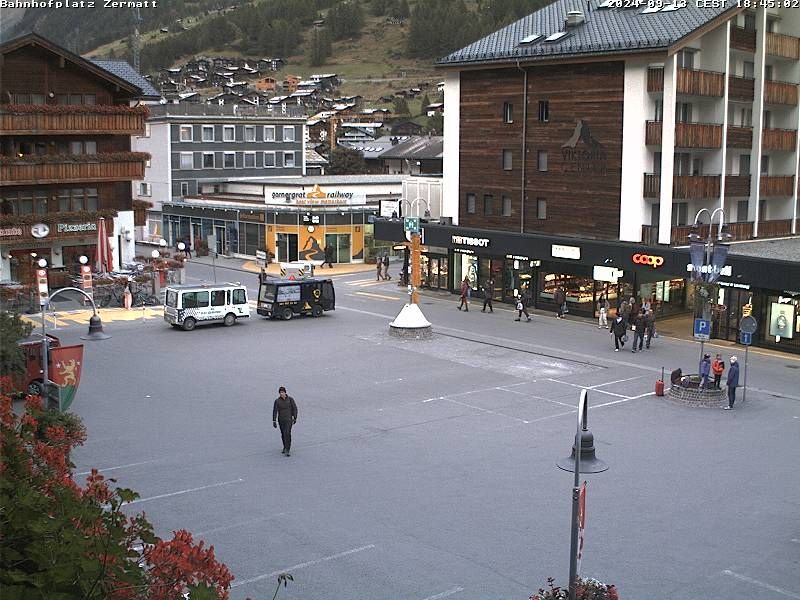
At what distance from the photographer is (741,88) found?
148 ft

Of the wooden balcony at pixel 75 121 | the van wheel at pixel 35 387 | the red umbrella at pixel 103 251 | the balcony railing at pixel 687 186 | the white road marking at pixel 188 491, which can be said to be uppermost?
the wooden balcony at pixel 75 121

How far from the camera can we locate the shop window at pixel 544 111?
45.5m

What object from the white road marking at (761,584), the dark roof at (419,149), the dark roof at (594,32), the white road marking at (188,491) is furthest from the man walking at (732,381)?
the dark roof at (419,149)

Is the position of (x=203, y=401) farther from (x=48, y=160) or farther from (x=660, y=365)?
(x=48, y=160)

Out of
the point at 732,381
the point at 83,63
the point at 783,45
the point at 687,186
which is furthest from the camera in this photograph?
the point at 83,63

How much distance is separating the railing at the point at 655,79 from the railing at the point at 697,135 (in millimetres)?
1723

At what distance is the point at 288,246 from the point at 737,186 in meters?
28.4

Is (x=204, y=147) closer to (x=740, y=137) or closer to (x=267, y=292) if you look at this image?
(x=267, y=292)

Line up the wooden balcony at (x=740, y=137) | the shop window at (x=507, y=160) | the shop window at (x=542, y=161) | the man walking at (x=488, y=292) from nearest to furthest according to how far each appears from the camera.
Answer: the wooden balcony at (x=740, y=137) < the man walking at (x=488, y=292) < the shop window at (x=542, y=161) < the shop window at (x=507, y=160)

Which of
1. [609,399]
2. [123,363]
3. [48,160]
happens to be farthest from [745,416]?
[48,160]

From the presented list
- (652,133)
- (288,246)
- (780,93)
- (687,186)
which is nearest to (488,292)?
(687,186)

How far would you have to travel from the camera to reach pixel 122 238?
5497 cm

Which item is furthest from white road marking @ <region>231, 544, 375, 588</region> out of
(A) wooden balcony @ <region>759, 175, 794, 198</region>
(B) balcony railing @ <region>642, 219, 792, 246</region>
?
(A) wooden balcony @ <region>759, 175, 794, 198</region>

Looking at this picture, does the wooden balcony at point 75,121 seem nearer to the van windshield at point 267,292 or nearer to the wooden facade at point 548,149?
the van windshield at point 267,292
